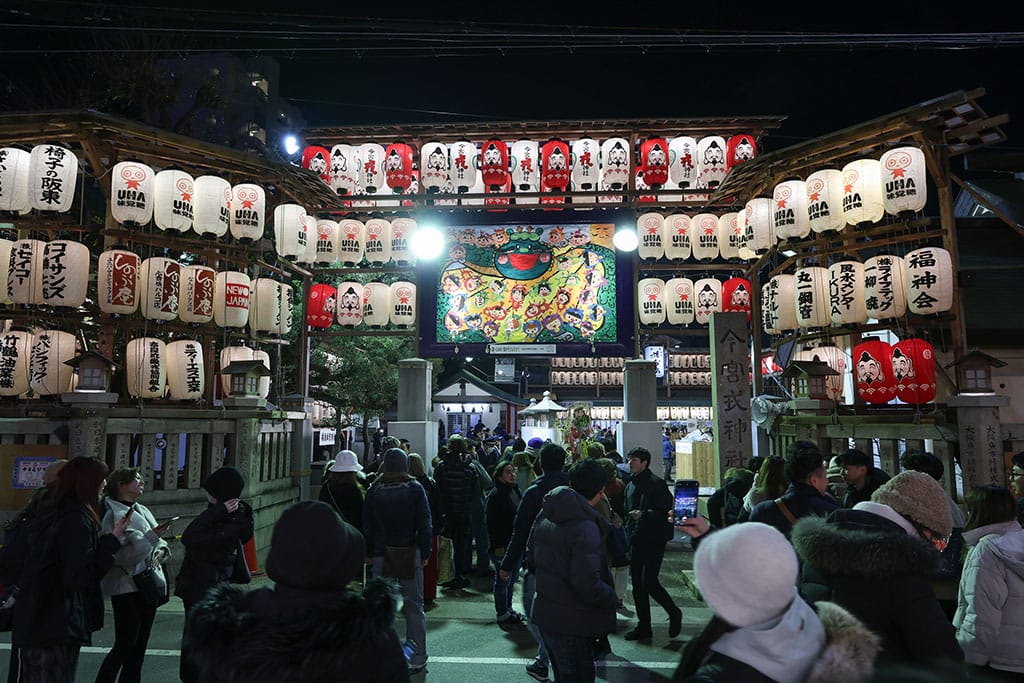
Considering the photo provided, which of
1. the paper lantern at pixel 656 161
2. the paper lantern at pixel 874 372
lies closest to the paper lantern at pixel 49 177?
the paper lantern at pixel 656 161

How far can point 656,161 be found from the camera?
1686cm

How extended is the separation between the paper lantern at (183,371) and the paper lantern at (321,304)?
5229 mm

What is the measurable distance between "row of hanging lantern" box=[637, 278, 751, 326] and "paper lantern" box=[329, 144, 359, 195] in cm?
851

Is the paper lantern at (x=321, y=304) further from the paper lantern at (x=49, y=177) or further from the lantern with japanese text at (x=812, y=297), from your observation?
the lantern with japanese text at (x=812, y=297)

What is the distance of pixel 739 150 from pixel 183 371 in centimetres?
1443

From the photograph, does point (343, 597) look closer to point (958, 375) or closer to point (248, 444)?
point (248, 444)

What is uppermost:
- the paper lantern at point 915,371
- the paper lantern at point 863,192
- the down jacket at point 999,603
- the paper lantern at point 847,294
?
the paper lantern at point 863,192

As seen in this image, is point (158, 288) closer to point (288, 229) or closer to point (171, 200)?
point (171, 200)

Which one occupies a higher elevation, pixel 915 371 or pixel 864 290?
pixel 864 290

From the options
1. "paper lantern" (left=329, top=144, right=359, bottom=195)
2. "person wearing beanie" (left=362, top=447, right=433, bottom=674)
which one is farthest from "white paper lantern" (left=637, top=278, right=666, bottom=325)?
"person wearing beanie" (left=362, top=447, right=433, bottom=674)

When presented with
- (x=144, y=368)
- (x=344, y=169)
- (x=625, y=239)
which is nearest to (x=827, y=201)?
(x=625, y=239)

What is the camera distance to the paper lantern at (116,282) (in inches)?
440

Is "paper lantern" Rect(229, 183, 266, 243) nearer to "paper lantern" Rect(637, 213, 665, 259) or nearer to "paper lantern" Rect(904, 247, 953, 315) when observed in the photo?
"paper lantern" Rect(637, 213, 665, 259)

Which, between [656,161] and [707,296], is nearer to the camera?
[707,296]
